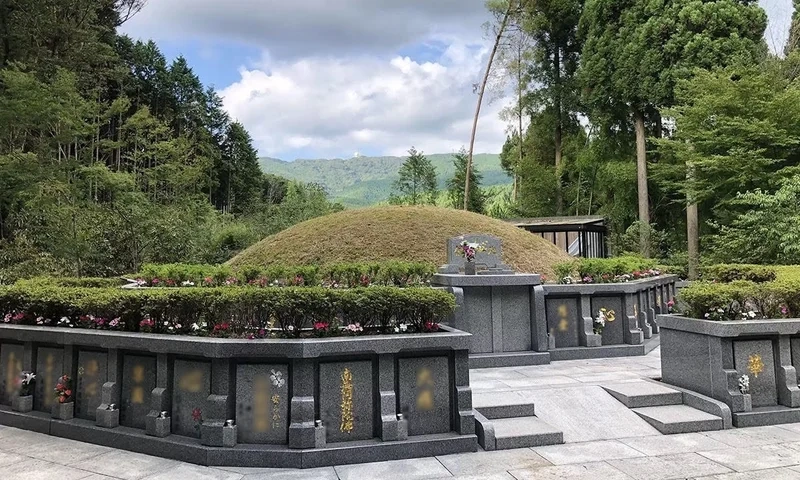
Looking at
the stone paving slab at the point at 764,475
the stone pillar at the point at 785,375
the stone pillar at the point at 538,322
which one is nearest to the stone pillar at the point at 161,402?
the stone paving slab at the point at 764,475

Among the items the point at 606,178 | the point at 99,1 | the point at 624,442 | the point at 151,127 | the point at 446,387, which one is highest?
the point at 99,1

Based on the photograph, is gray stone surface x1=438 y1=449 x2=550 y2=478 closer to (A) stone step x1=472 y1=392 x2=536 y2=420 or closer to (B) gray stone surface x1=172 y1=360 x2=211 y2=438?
(A) stone step x1=472 y1=392 x2=536 y2=420

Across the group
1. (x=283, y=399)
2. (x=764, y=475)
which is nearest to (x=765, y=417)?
(x=764, y=475)

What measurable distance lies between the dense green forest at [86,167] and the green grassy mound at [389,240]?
330cm

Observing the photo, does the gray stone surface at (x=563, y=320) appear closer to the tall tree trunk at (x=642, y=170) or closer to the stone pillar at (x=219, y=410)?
the stone pillar at (x=219, y=410)

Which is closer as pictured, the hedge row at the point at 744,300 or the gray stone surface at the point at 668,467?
the gray stone surface at the point at 668,467

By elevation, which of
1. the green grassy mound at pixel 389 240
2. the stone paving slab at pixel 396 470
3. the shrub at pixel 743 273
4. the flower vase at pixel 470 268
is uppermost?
the green grassy mound at pixel 389 240

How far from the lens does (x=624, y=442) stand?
4.65 m

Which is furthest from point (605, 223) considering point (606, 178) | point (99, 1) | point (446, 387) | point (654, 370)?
point (99, 1)

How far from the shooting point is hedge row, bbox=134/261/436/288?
28.4 ft

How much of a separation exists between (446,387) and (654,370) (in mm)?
4007

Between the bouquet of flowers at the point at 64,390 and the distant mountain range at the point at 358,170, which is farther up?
the distant mountain range at the point at 358,170

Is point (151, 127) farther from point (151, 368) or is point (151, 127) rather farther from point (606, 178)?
point (151, 368)

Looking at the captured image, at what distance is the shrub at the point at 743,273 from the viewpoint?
8672 mm
